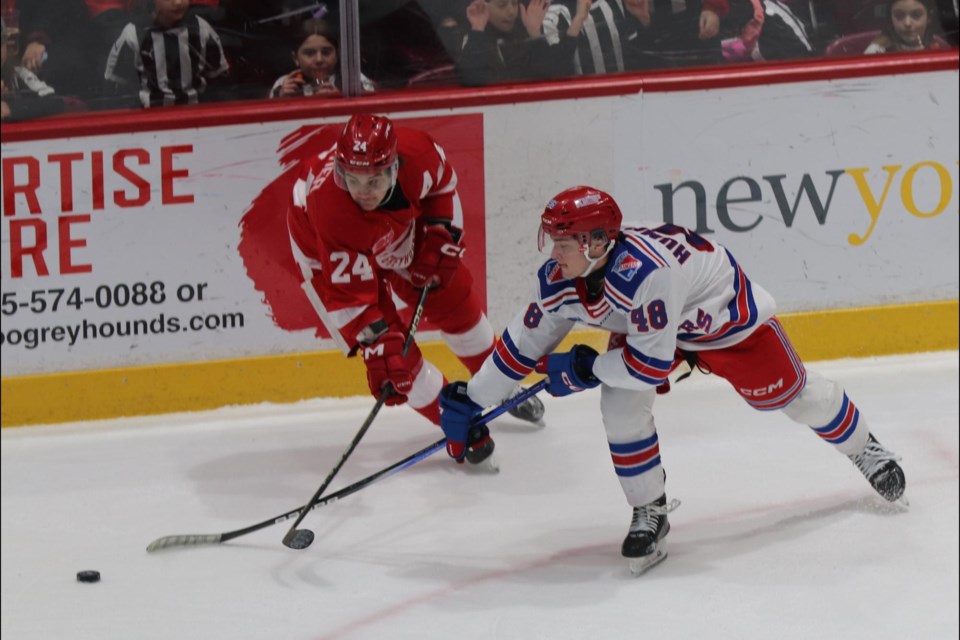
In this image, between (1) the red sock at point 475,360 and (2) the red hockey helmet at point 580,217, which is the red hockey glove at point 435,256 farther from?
(2) the red hockey helmet at point 580,217

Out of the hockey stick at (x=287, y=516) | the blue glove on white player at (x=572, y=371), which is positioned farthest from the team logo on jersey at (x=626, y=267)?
the hockey stick at (x=287, y=516)

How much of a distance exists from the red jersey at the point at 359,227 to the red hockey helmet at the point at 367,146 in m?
0.24

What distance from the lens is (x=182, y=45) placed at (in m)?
4.01

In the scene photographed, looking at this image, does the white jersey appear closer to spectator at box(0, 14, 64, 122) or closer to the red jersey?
the red jersey

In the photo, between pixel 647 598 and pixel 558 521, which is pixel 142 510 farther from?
pixel 647 598

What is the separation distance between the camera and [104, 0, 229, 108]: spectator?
387 cm

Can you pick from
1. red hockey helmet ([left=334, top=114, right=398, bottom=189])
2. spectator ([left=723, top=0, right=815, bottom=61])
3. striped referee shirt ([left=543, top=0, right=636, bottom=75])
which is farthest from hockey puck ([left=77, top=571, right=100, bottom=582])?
spectator ([left=723, top=0, right=815, bottom=61])

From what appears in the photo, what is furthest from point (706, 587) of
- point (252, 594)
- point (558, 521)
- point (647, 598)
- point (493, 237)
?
point (493, 237)

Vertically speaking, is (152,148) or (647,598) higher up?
(152,148)

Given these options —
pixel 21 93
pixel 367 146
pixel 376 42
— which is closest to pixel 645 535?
pixel 367 146

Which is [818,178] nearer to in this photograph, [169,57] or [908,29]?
[908,29]

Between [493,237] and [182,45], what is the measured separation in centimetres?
108

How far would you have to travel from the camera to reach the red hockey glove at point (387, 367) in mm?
3580

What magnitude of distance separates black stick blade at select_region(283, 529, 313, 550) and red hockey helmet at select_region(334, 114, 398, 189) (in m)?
0.91
